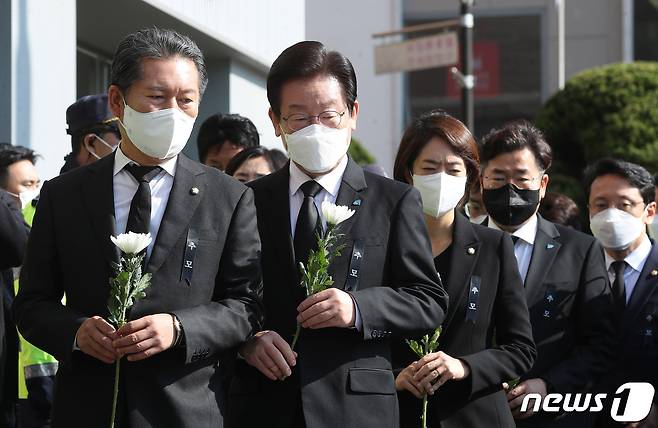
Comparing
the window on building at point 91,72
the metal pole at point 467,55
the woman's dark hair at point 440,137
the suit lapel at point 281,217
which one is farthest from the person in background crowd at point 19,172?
the metal pole at point 467,55

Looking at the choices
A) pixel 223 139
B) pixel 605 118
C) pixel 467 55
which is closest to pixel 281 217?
pixel 223 139

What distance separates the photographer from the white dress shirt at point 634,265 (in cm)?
580

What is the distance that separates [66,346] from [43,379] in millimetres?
2101

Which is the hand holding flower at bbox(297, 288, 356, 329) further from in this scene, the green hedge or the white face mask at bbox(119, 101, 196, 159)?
the green hedge

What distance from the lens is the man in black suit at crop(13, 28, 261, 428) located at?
3.54 meters

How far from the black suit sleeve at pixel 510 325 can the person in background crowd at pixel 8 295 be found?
79.4 inches

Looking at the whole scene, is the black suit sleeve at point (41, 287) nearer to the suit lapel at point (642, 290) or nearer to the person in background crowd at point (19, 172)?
the person in background crowd at point (19, 172)

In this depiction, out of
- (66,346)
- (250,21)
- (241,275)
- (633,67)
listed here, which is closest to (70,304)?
(66,346)

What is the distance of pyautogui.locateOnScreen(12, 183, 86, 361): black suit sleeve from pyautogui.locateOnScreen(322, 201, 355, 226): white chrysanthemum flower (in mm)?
764

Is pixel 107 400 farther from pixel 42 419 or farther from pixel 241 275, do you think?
pixel 42 419

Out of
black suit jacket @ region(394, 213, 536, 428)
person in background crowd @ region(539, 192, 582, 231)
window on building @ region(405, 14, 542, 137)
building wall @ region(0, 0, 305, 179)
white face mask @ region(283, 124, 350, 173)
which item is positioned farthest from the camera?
window on building @ region(405, 14, 542, 137)

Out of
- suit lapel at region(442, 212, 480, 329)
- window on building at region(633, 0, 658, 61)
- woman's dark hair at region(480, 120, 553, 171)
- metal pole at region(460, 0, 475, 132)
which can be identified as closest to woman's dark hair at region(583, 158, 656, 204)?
woman's dark hair at region(480, 120, 553, 171)

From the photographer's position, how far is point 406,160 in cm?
470

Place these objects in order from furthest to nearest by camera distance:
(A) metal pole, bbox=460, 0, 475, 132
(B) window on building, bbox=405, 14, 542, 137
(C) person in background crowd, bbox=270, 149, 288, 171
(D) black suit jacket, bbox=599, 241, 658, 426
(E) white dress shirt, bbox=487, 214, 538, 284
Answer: (B) window on building, bbox=405, 14, 542, 137 < (A) metal pole, bbox=460, 0, 475, 132 < (C) person in background crowd, bbox=270, 149, 288, 171 < (D) black suit jacket, bbox=599, 241, 658, 426 < (E) white dress shirt, bbox=487, 214, 538, 284
